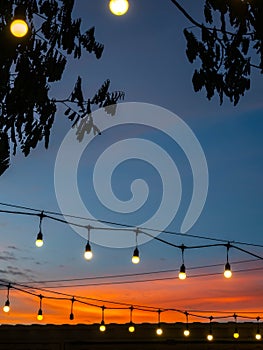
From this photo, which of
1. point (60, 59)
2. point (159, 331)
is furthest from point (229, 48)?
point (159, 331)

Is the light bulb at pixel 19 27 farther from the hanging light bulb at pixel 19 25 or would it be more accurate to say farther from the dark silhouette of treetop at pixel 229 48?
the dark silhouette of treetop at pixel 229 48

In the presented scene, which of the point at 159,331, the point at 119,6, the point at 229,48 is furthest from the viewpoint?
the point at 159,331

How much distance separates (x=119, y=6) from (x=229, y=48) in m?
1.65

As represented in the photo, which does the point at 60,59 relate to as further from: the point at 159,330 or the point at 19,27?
the point at 159,330

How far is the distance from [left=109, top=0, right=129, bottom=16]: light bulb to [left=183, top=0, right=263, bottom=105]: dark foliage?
99 cm

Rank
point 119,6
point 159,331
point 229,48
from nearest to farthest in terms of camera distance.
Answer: point 119,6
point 229,48
point 159,331

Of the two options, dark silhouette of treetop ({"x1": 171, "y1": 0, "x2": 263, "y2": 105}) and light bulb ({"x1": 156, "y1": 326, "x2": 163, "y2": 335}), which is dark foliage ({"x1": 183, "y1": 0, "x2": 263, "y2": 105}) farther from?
light bulb ({"x1": 156, "y1": 326, "x2": 163, "y2": 335})

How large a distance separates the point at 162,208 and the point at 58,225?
621 centimetres

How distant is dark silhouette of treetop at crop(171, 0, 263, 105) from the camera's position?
16.8ft

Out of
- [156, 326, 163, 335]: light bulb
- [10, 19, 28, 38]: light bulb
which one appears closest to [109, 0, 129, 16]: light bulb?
[10, 19, 28, 38]: light bulb

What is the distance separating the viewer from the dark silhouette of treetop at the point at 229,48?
5.12 meters

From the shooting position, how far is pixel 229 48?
559 cm

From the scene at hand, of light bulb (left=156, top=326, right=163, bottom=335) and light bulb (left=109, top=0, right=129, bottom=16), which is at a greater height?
light bulb (left=156, top=326, right=163, bottom=335)

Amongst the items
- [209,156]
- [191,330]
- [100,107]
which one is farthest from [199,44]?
[191,330]
